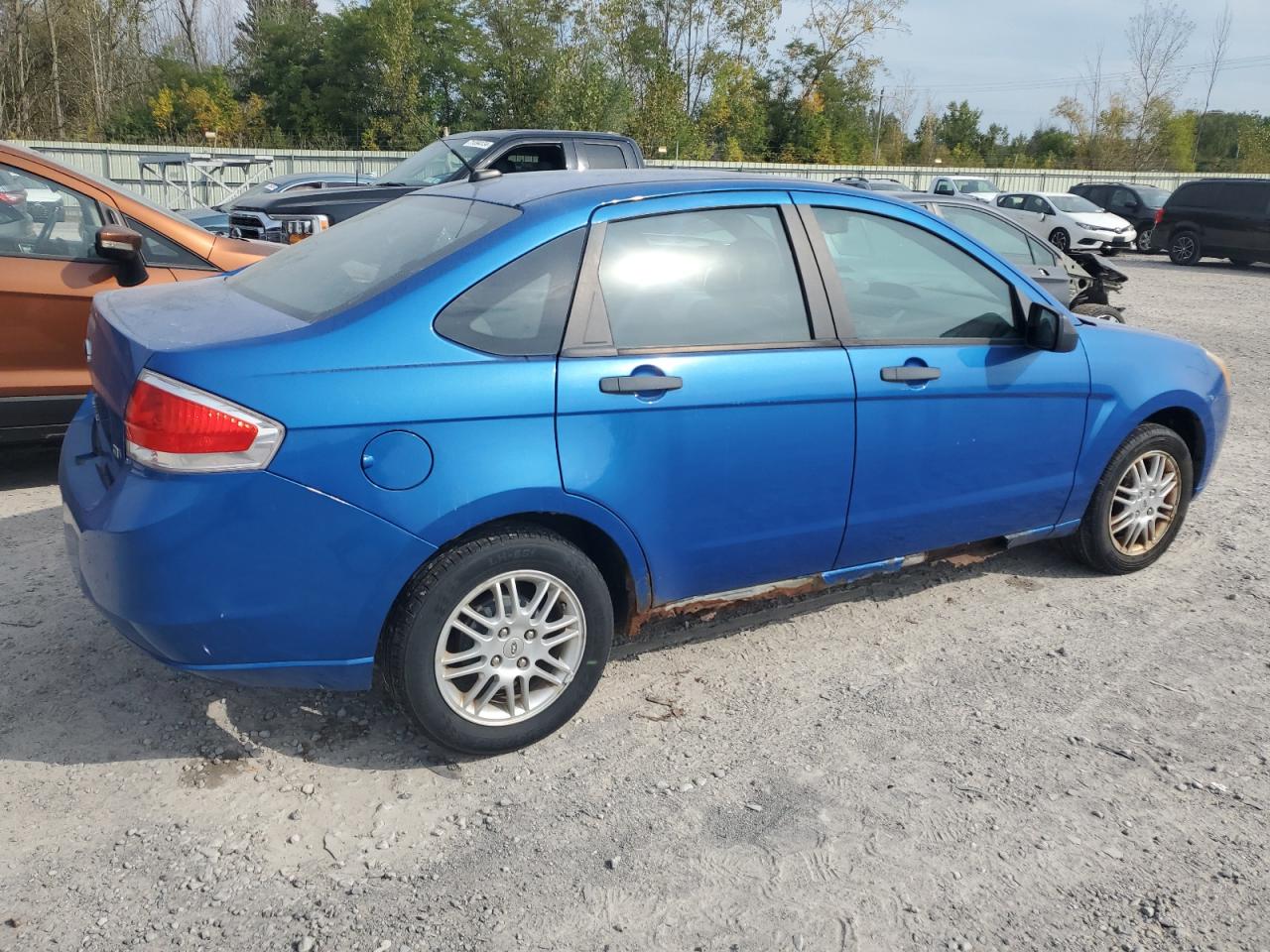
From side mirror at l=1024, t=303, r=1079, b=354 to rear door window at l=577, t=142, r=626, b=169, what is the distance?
7039 millimetres

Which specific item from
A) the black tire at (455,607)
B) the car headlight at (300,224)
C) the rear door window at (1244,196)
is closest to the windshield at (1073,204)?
the rear door window at (1244,196)

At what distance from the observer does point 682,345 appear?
3393mm

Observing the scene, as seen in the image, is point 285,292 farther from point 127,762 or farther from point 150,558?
point 127,762

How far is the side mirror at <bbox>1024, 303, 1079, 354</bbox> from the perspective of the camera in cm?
407

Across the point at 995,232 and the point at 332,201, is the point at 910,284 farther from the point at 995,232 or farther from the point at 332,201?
the point at 332,201

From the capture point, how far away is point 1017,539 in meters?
4.43

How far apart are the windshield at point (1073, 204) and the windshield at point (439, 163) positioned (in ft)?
57.8

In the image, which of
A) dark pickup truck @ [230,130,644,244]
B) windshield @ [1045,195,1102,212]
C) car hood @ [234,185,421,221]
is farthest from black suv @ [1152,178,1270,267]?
car hood @ [234,185,421,221]

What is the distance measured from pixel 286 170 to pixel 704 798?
30.2 m

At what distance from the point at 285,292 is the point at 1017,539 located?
9.81 ft

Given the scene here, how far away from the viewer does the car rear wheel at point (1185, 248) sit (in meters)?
21.6

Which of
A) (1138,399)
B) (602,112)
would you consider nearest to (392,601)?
(1138,399)

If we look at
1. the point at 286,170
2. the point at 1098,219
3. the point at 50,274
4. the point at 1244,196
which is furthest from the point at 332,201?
the point at 286,170

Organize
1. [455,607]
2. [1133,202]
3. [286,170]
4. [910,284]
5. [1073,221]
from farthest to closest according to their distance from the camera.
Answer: [286,170], [1133,202], [1073,221], [910,284], [455,607]
